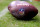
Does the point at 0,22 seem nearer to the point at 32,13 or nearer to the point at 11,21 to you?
the point at 11,21

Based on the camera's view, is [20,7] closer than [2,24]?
No

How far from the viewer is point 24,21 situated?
3898 mm

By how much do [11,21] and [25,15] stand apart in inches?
17.8

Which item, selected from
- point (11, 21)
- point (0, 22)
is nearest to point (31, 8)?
point (11, 21)

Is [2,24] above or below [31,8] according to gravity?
below

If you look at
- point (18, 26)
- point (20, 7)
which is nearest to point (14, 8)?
point (20, 7)

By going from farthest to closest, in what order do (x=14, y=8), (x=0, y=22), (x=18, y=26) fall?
1. (x=14, y=8)
2. (x=0, y=22)
3. (x=18, y=26)

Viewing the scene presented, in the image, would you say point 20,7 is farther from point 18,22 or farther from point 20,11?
point 18,22

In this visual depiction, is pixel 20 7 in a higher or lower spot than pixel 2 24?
higher

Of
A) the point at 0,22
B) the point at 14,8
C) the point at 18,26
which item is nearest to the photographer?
the point at 18,26

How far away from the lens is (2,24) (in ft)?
11.9

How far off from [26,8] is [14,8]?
37cm

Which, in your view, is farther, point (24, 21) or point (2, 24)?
point (24, 21)

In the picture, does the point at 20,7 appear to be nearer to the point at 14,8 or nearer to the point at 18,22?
the point at 14,8
